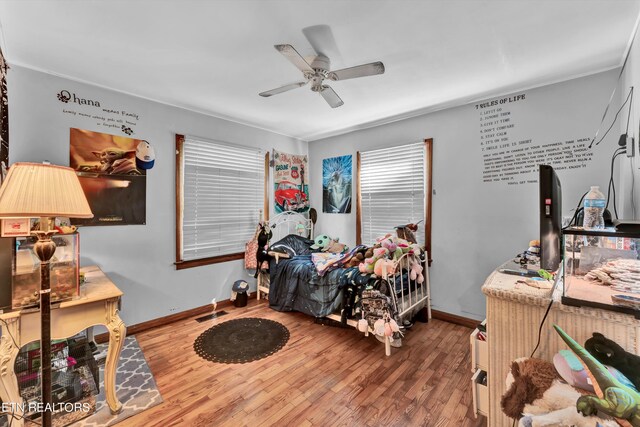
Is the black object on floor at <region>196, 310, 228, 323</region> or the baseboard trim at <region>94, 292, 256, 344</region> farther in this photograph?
the black object on floor at <region>196, 310, 228, 323</region>

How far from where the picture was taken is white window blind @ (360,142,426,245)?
10.8ft

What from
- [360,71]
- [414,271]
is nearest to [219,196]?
[360,71]

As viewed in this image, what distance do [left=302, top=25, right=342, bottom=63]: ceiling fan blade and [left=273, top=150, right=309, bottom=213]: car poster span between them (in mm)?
2142

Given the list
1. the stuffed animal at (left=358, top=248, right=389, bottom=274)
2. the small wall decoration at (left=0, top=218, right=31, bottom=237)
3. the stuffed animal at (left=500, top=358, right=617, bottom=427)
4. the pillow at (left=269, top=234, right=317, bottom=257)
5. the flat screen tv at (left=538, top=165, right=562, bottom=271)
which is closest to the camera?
the stuffed animal at (left=500, top=358, right=617, bottom=427)

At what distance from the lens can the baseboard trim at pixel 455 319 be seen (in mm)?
2879

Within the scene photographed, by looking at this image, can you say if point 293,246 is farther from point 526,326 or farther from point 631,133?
point 631,133

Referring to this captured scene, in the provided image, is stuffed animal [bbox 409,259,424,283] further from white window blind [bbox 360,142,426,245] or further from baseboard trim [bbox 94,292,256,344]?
baseboard trim [bbox 94,292,256,344]

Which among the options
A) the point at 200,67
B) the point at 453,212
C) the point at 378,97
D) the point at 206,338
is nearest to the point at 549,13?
the point at 378,97

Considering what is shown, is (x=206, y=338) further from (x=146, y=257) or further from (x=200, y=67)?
(x=200, y=67)

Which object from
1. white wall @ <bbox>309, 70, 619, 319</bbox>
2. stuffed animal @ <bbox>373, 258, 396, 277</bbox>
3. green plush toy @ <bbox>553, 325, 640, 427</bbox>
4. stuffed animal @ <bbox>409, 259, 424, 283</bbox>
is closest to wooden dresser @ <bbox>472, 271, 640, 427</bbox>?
green plush toy @ <bbox>553, 325, 640, 427</bbox>

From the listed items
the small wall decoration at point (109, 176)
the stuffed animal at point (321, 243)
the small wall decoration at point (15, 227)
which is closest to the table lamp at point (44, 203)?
the small wall decoration at point (15, 227)

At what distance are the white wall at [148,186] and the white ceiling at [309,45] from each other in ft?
0.56

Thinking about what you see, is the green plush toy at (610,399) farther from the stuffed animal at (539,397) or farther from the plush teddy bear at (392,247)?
the plush teddy bear at (392,247)

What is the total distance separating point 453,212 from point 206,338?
9.68ft
